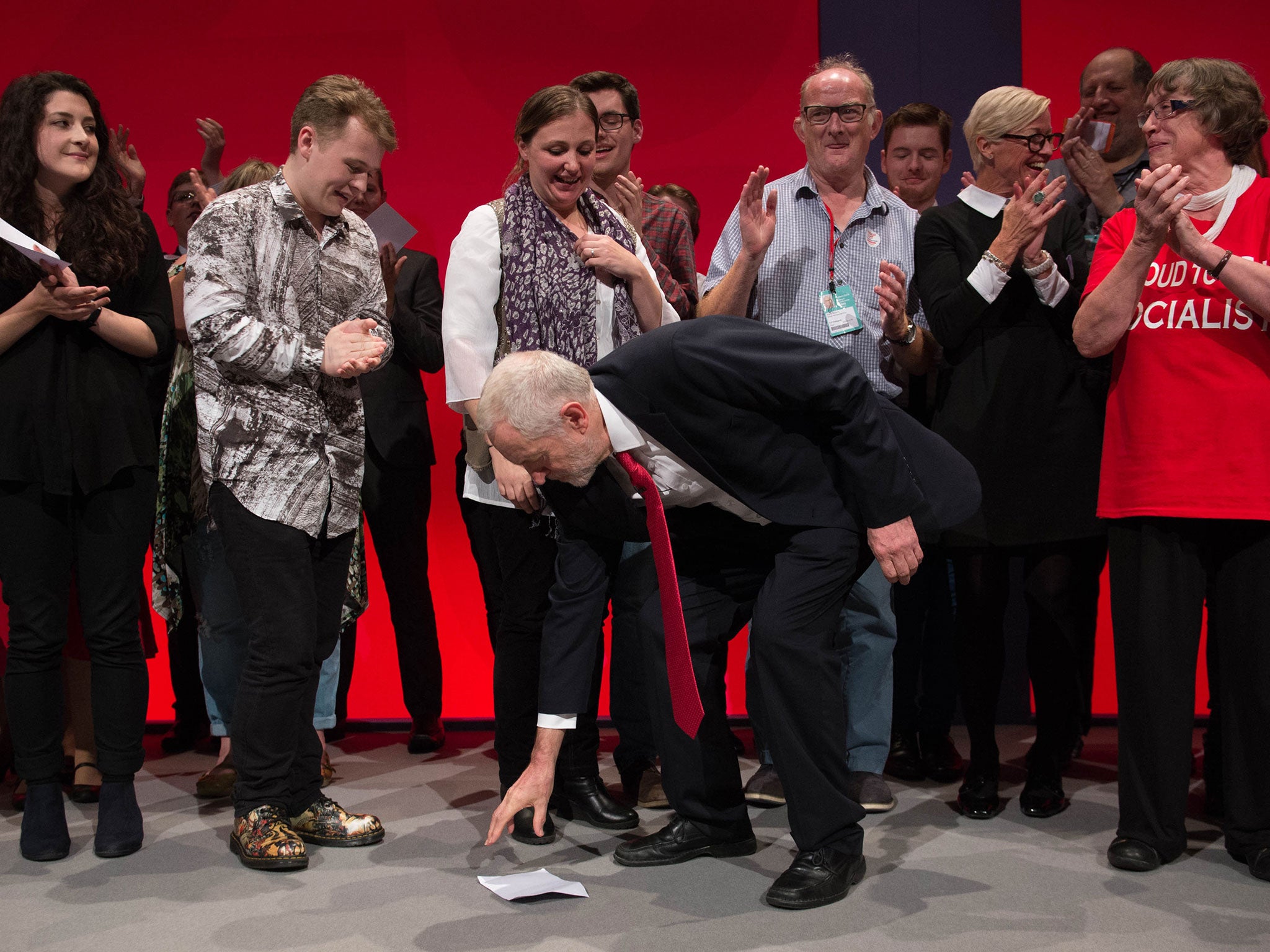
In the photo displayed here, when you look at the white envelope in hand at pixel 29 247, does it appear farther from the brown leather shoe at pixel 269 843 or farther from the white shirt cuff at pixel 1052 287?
the white shirt cuff at pixel 1052 287

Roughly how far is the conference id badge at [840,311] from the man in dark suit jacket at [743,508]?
54 cm

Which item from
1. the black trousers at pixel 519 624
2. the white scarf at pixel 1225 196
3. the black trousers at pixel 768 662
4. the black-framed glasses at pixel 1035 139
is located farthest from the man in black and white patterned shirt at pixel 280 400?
the white scarf at pixel 1225 196

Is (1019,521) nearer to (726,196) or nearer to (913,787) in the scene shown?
(913,787)

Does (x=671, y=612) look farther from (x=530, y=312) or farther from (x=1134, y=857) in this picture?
(x=1134, y=857)

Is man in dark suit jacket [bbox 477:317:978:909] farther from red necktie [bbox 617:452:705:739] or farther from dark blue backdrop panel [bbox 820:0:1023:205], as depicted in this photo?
dark blue backdrop panel [bbox 820:0:1023:205]

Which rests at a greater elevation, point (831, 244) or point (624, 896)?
point (831, 244)

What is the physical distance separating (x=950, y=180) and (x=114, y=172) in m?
2.61

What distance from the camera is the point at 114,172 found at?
2.79 meters

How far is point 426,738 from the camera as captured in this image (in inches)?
147

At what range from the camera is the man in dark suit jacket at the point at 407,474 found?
366cm

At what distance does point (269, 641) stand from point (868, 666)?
144 cm

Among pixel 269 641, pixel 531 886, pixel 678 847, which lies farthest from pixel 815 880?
pixel 269 641

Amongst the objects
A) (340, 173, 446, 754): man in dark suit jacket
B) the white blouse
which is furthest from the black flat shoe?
the white blouse

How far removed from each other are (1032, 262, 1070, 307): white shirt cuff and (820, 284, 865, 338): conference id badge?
0.44 meters
